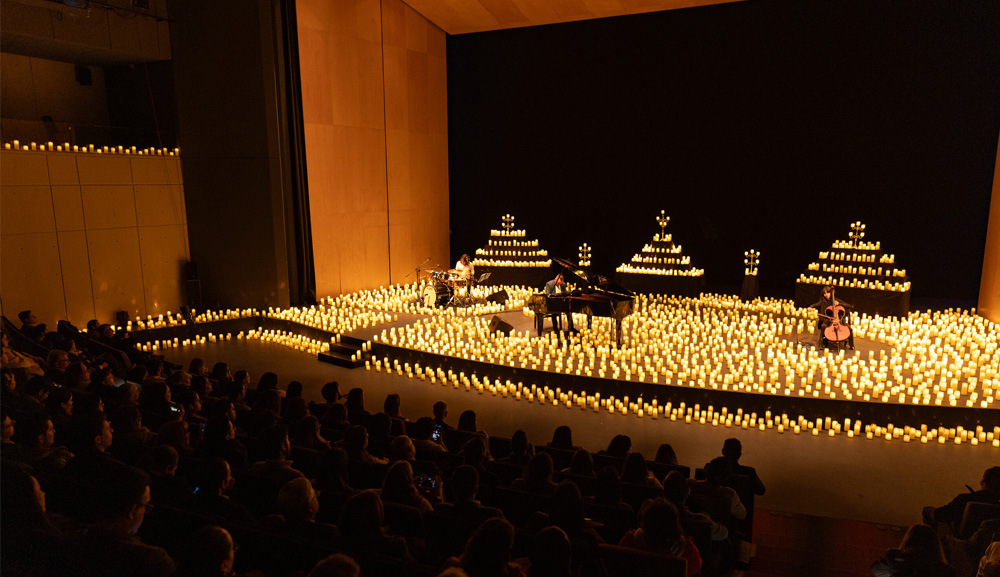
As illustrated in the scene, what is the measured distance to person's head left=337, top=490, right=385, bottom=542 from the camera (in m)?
2.93

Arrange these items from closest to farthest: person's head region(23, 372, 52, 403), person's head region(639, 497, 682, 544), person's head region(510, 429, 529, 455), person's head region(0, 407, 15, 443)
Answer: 1. person's head region(639, 497, 682, 544)
2. person's head region(0, 407, 15, 443)
3. person's head region(510, 429, 529, 455)
4. person's head region(23, 372, 52, 403)

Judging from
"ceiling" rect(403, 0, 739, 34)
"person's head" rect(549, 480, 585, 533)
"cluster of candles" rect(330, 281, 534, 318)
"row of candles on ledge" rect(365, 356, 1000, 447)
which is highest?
"ceiling" rect(403, 0, 739, 34)

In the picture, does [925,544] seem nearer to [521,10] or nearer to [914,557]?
[914,557]

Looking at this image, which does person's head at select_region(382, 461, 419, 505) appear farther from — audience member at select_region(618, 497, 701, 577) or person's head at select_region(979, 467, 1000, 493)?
person's head at select_region(979, 467, 1000, 493)

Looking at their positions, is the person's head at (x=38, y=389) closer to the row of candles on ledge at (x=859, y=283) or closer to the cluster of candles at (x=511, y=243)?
the cluster of candles at (x=511, y=243)

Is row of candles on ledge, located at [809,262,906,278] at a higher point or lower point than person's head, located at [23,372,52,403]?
higher

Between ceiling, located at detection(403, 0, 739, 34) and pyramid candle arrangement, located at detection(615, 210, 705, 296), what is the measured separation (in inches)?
200

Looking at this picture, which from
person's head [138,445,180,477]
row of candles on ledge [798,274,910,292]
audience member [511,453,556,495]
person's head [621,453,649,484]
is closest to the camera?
person's head [138,445,180,477]

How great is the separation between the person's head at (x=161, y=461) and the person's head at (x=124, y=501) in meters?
0.78

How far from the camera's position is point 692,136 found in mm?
15609

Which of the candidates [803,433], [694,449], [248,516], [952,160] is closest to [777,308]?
[952,160]

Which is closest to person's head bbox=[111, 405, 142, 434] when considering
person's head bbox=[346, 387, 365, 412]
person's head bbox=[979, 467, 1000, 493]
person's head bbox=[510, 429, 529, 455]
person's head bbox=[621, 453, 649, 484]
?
person's head bbox=[346, 387, 365, 412]

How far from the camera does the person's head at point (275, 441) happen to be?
4.29 m

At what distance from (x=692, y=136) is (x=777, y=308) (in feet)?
16.9
